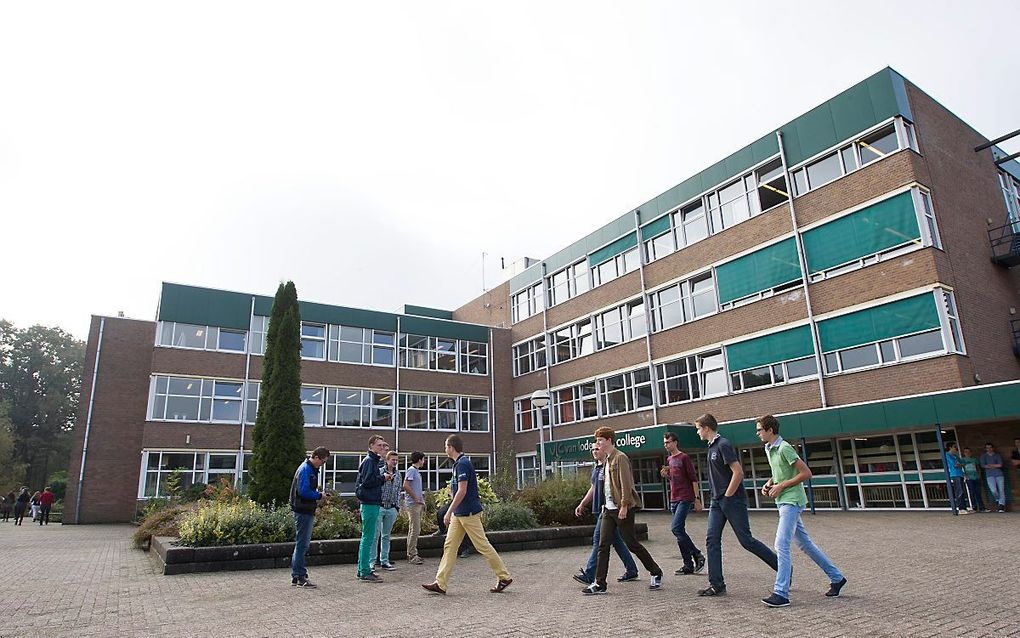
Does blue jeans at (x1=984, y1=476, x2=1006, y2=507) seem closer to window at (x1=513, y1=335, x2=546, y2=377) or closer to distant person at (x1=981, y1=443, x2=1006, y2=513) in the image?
distant person at (x1=981, y1=443, x2=1006, y2=513)

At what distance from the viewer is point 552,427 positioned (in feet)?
107

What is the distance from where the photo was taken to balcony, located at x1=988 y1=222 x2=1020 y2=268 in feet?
65.7

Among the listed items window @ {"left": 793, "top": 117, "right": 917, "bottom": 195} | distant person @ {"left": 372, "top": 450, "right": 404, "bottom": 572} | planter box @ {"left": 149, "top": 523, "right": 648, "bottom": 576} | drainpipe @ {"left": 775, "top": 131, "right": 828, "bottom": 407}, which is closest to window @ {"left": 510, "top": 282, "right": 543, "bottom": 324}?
drainpipe @ {"left": 775, "top": 131, "right": 828, "bottom": 407}

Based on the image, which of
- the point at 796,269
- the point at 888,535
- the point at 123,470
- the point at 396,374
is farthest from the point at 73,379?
the point at 888,535

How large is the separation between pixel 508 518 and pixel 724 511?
6.11 metres

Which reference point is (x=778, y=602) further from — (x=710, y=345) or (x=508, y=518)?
(x=710, y=345)

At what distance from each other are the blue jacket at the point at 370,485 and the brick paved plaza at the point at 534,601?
41.1 inches

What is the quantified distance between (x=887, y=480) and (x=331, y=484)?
21.8 meters

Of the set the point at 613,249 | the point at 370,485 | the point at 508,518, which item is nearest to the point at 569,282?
the point at 613,249

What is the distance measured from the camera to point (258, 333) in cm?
2916

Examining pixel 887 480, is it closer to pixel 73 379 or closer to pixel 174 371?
pixel 174 371

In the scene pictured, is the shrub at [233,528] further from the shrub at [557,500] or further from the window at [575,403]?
the window at [575,403]

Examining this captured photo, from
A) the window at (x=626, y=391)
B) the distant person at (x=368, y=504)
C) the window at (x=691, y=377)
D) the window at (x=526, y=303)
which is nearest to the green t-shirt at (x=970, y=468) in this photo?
the window at (x=691, y=377)

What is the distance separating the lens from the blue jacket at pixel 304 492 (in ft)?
27.0
